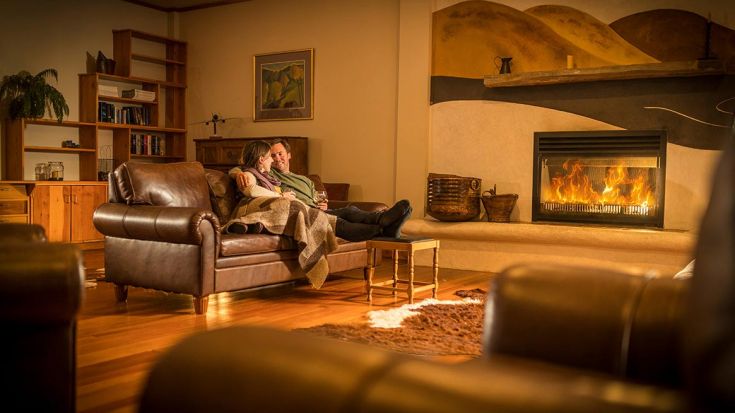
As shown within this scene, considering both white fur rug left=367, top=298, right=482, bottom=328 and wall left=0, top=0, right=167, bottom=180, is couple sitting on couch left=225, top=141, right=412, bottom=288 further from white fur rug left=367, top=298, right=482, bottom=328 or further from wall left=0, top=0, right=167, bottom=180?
wall left=0, top=0, right=167, bottom=180

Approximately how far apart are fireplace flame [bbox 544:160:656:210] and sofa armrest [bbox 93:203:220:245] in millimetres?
3299

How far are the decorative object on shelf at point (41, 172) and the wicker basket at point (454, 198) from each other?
3.95 m

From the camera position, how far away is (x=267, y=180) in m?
4.93

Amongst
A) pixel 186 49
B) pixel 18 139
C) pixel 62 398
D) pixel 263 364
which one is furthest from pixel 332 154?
pixel 263 364

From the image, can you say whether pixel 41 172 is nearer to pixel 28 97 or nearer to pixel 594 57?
pixel 28 97

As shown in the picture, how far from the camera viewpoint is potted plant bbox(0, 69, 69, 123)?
22.8ft

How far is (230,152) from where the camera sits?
7766mm

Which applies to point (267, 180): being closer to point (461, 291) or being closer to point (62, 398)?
point (461, 291)

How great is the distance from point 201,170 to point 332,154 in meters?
2.89

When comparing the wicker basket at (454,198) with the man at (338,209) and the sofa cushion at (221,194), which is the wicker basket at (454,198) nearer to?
the man at (338,209)

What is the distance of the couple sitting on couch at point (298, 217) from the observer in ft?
14.7

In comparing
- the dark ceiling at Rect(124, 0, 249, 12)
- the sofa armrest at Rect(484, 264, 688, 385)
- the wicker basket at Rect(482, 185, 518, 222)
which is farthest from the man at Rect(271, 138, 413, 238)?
the dark ceiling at Rect(124, 0, 249, 12)

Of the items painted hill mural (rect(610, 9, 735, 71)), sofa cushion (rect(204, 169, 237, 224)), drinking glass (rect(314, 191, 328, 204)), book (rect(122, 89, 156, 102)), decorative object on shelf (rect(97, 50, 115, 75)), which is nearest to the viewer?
sofa cushion (rect(204, 169, 237, 224))

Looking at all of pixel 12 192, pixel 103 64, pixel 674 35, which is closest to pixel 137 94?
pixel 103 64
